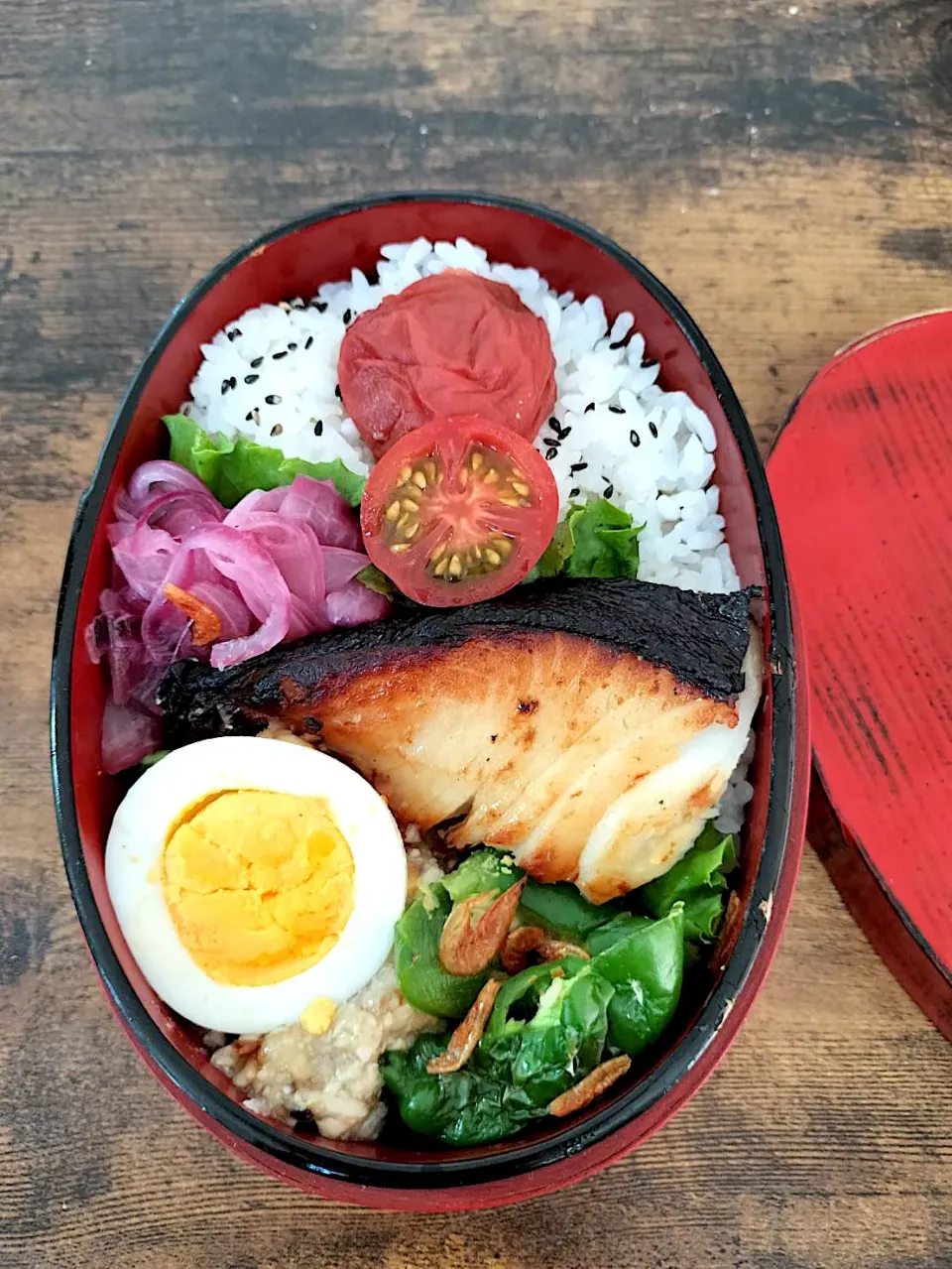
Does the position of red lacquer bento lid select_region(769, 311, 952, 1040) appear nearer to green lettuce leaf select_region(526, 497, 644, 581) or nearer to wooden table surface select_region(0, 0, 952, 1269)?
wooden table surface select_region(0, 0, 952, 1269)

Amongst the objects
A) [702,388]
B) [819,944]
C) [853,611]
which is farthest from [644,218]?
[819,944]

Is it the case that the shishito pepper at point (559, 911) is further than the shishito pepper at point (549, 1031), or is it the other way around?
the shishito pepper at point (559, 911)

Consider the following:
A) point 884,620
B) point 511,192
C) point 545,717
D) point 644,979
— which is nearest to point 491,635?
point 545,717

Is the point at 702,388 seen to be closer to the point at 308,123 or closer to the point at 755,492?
the point at 755,492

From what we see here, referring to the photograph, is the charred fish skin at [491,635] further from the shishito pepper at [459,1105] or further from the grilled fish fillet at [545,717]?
the shishito pepper at [459,1105]

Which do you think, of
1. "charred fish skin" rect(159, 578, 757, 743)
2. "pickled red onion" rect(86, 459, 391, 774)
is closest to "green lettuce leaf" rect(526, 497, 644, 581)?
"charred fish skin" rect(159, 578, 757, 743)

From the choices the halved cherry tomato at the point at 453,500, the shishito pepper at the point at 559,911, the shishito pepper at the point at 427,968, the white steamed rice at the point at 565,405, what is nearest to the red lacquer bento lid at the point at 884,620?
the white steamed rice at the point at 565,405

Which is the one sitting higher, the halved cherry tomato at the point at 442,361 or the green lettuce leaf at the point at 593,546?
the halved cherry tomato at the point at 442,361

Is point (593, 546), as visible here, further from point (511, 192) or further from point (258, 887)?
point (511, 192)
